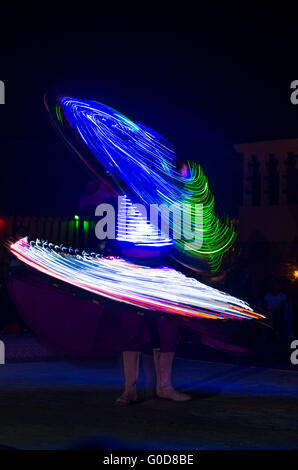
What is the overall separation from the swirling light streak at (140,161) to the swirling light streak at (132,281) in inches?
28.8

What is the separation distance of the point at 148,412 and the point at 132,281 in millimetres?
1227

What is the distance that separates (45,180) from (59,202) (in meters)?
0.79

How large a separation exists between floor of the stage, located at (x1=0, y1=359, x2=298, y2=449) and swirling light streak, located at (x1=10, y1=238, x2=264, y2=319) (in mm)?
944

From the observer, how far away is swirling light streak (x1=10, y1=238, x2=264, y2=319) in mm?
7398

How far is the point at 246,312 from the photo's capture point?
25.9 feet

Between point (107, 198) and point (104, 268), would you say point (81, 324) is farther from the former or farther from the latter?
point (107, 198)

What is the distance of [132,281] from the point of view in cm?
758

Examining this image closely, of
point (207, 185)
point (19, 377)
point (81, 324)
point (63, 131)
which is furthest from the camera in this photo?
point (19, 377)

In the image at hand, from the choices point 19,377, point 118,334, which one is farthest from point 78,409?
point 19,377
